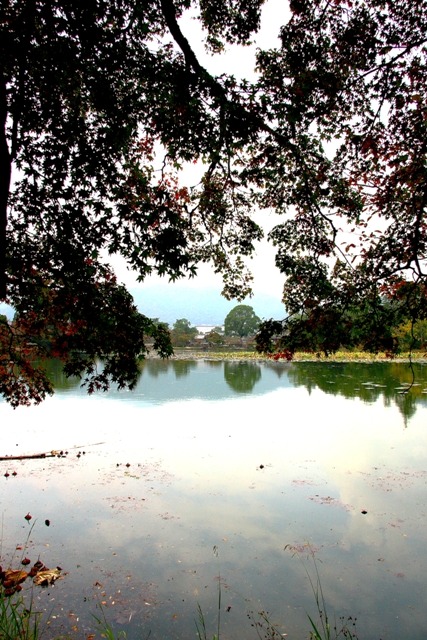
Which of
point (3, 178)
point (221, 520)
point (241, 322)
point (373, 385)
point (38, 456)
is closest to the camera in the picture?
point (3, 178)

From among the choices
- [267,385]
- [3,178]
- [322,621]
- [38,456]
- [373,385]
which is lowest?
[322,621]

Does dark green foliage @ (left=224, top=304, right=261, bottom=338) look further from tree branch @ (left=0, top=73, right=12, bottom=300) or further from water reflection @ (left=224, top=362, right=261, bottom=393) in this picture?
tree branch @ (left=0, top=73, right=12, bottom=300)

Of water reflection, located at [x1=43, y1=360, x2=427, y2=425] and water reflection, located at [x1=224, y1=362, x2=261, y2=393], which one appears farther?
Result: water reflection, located at [x1=224, y1=362, x2=261, y2=393]

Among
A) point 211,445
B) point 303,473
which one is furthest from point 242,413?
point 303,473

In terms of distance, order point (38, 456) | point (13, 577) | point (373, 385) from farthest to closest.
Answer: point (373, 385) < point (38, 456) < point (13, 577)

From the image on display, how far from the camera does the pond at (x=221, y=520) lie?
399cm

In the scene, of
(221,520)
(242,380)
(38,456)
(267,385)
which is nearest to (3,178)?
(221,520)

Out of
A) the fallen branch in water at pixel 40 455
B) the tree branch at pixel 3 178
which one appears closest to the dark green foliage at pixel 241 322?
the fallen branch in water at pixel 40 455

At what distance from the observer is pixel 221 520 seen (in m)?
5.76

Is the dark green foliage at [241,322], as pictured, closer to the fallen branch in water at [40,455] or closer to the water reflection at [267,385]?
the water reflection at [267,385]

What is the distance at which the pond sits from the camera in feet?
13.1

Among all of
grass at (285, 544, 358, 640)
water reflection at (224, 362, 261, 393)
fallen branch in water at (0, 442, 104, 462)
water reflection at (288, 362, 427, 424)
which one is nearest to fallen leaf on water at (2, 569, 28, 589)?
grass at (285, 544, 358, 640)

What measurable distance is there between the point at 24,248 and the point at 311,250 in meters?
2.92

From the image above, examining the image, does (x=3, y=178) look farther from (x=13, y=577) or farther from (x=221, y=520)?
(x=221, y=520)
